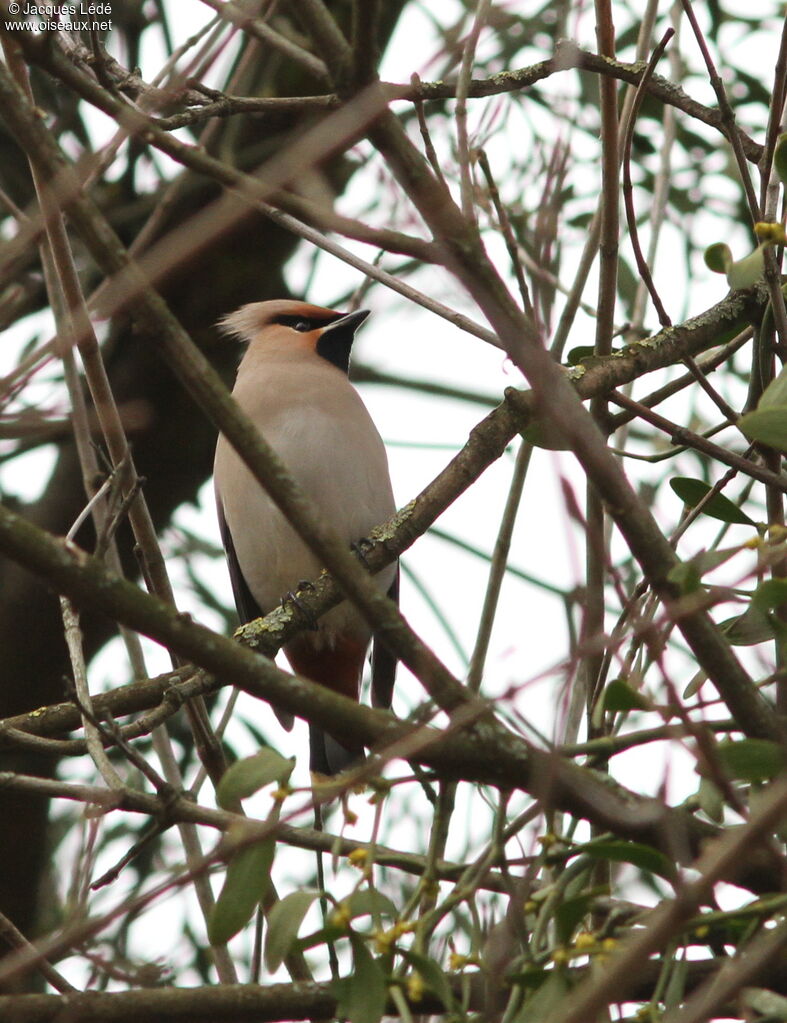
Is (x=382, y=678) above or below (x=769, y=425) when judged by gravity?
above

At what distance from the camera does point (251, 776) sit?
1.71 metres

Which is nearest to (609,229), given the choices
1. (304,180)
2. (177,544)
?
(304,180)

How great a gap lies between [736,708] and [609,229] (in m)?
0.90

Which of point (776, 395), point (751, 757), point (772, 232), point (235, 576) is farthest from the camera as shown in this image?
point (235, 576)

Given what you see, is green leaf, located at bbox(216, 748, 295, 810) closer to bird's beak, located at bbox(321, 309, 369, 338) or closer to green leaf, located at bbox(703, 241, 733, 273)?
Result: green leaf, located at bbox(703, 241, 733, 273)

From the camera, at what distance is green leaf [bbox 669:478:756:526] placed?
2094mm

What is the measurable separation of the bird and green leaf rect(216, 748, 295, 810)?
197 cm

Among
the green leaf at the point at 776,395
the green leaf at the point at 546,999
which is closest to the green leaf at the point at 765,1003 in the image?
the green leaf at the point at 546,999

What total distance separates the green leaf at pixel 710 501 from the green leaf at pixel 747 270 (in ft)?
0.95

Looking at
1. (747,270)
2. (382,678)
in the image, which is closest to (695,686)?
(747,270)

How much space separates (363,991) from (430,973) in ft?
0.26

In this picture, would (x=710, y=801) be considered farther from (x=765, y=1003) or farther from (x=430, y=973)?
(x=430, y=973)

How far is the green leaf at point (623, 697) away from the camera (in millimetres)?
1642

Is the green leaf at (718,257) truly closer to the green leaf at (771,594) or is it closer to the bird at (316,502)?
the green leaf at (771,594)
